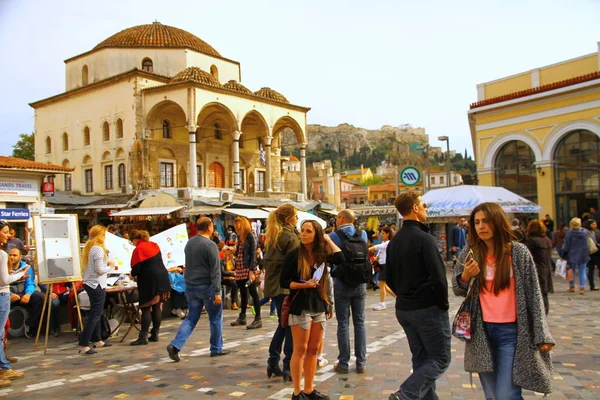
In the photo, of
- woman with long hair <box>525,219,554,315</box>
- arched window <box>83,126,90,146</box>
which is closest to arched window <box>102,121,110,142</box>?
arched window <box>83,126,90,146</box>

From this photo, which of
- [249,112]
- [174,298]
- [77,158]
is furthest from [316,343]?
[77,158]

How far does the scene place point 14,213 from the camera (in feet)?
62.0

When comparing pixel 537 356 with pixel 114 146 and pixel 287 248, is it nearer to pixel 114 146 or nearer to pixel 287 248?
pixel 287 248

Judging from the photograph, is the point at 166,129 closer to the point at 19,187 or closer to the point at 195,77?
the point at 195,77

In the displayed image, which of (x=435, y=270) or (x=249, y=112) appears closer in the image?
(x=435, y=270)

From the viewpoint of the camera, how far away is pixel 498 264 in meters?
3.44

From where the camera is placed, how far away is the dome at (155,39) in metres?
33.4

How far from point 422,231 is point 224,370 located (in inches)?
120

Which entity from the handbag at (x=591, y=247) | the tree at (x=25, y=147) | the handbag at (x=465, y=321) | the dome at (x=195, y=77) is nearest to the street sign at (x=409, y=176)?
the handbag at (x=591, y=247)

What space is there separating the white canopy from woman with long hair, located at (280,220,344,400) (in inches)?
467

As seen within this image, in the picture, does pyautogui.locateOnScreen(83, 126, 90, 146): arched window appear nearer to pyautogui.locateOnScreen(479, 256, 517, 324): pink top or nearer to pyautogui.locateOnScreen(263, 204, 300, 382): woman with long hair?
pyautogui.locateOnScreen(263, 204, 300, 382): woman with long hair

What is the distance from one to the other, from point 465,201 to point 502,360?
13518 mm

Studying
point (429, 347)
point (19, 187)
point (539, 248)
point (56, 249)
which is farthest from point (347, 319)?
point (19, 187)

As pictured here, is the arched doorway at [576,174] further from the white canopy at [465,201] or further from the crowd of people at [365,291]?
the crowd of people at [365,291]
